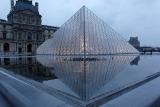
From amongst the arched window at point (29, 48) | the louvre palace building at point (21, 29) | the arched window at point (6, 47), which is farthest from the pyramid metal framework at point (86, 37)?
the arched window at point (29, 48)

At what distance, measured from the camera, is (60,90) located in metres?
4.44

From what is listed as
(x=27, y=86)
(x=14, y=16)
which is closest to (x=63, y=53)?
(x=27, y=86)

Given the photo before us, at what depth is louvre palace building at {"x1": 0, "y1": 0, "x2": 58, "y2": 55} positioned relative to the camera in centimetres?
6228

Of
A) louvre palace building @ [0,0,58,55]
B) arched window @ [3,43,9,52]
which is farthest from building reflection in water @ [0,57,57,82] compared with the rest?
arched window @ [3,43,9,52]

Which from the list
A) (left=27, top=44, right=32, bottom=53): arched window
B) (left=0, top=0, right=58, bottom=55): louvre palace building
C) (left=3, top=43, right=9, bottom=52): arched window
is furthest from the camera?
(left=27, top=44, right=32, bottom=53): arched window

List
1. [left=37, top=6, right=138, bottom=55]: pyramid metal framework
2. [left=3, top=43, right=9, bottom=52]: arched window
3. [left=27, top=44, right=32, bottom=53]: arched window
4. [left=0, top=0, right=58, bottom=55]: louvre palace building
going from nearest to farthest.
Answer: [left=37, top=6, right=138, bottom=55]: pyramid metal framework
[left=3, top=43, right=9, bottom=52]: arched window
[left=0, top=0, right=58, bottom=55]: louvre palace building
[left=27, top=44, right=32, bottom=53]: arched window

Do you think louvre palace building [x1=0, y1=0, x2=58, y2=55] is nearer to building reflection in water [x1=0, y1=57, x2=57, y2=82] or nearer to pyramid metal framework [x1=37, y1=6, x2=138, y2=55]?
pyramid metal framework [x1=37, y1=6, x2=138, y2=55]

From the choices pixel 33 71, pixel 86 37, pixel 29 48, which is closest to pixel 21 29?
pixel 29 48

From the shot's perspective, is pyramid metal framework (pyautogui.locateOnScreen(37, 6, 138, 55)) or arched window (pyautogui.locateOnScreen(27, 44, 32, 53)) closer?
pyramid metal framework (pyautogui.locateOnScreen(37, 6, 138, 55))

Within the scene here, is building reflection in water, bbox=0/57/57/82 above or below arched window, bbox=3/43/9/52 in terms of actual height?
below

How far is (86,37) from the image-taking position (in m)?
21.0

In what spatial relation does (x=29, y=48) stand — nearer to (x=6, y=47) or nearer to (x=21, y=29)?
(x=21, y=29)

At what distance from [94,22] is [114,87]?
18494 mm

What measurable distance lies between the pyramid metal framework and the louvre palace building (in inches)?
1563
